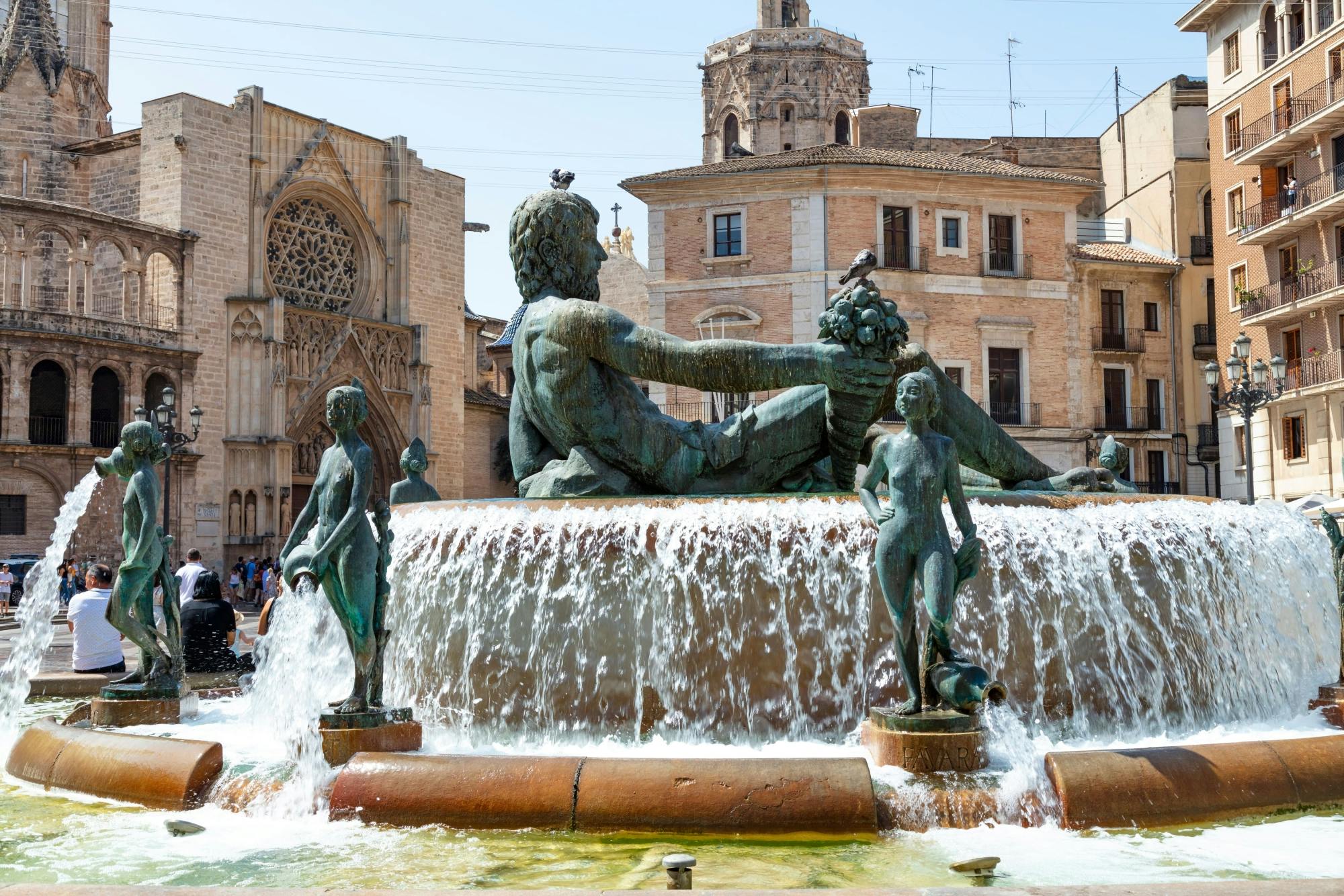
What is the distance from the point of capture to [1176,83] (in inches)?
1721

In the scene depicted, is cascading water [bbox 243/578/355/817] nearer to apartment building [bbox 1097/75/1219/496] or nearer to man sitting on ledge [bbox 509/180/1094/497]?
man sitting on ledge [bbox 509/180/1094/497]

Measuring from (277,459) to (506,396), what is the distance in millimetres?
17792

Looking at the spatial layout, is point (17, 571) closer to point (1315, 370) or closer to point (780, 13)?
point (1315, 370)

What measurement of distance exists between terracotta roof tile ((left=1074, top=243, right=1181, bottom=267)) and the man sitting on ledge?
34.8m

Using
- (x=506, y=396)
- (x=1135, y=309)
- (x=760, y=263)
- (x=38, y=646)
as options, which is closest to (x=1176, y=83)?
(x=1135, y=309)

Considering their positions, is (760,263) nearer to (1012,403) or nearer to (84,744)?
(1012,403)

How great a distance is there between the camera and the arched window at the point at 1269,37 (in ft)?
119

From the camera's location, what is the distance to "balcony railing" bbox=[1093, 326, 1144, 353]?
4062 cm

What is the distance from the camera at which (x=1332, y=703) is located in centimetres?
738

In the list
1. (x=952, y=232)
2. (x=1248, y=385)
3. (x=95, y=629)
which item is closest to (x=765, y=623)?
(x=95, y=629)

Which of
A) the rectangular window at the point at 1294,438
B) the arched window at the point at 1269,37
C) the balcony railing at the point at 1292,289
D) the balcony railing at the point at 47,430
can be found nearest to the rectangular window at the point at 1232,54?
the arched window at the point at 1269,37

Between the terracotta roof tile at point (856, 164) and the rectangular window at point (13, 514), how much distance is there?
55.9 ft

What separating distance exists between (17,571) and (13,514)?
2372mm

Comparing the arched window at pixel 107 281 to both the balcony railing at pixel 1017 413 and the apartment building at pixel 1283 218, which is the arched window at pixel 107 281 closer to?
the balcony railing at pixel 1017 413
